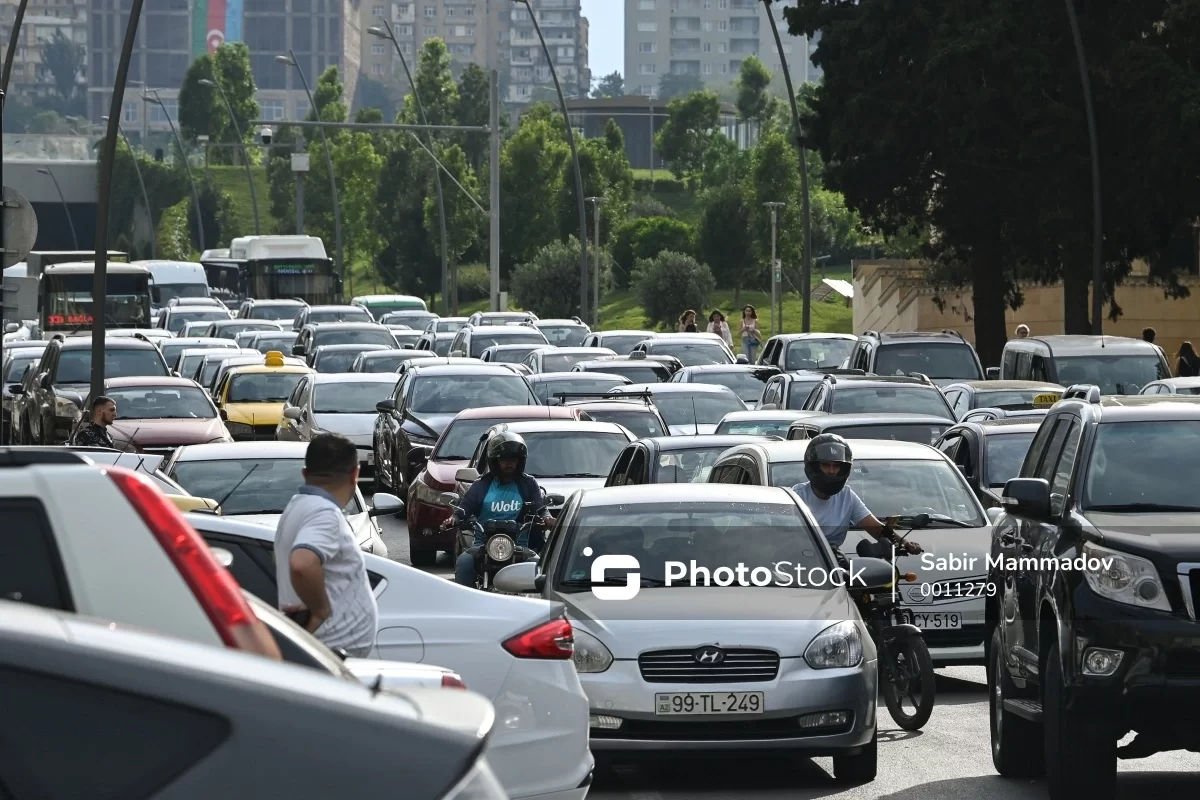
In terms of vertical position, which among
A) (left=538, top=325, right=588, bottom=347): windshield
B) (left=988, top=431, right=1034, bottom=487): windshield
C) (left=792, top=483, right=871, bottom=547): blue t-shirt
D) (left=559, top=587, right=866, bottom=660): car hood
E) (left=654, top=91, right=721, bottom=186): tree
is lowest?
(left=538, top=325, right=588, bottom=347): windshield

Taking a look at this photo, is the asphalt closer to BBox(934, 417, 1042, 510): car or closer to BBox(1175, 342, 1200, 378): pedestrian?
BBox(934, 417, 1042, 510): car

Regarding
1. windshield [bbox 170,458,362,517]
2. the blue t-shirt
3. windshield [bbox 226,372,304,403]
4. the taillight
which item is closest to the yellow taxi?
windshield [bbox 226,372,304,403]

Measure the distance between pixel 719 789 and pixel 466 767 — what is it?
7.16 m

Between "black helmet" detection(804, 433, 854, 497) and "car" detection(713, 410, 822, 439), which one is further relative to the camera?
"car" detection(713, 410, 822, 439)

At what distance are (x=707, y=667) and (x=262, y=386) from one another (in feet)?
79.9

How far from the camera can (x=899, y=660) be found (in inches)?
472

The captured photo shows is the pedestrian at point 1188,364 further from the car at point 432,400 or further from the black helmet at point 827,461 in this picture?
the black helmet at point 827,461

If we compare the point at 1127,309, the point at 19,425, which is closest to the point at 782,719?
the point at 19,425

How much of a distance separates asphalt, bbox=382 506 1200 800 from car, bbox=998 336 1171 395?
14883mm

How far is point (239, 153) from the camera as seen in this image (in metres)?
178

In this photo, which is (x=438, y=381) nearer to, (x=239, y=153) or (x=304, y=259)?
(x=304, y=259)

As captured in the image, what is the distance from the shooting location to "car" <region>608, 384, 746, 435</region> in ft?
86.6

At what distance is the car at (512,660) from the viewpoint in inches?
312

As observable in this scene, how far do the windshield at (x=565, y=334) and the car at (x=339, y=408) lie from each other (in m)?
16.7
